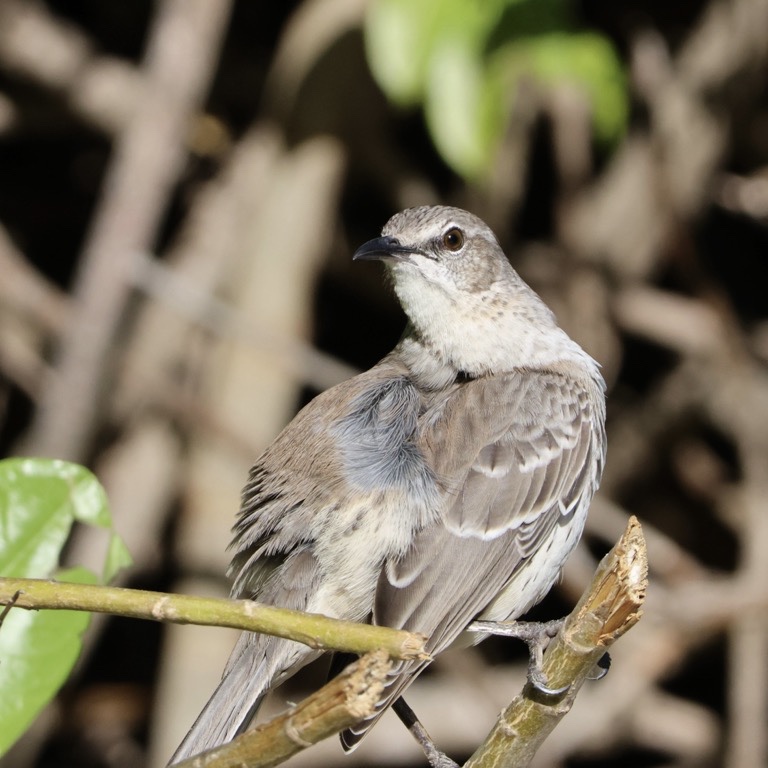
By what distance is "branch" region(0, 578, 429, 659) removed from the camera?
6.63 feet

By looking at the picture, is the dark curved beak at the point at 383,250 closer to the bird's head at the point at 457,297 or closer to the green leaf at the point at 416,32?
the bird's head at the point at 457,297

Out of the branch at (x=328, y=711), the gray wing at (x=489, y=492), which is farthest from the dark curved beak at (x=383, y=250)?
the branch at (x=328, y=711)

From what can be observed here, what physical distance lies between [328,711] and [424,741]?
1763 mm

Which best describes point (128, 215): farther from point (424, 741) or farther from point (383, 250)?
point (424, 741)

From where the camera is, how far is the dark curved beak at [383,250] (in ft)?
12.6

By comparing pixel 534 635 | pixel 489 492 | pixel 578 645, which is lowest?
pixel 534 635

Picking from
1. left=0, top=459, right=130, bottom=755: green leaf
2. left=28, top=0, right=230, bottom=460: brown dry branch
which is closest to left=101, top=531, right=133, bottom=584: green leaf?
left=0, top=459, right=130, bottom=755: green leaf

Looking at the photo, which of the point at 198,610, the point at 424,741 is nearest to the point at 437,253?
the point at 424,741

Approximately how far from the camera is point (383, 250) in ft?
12.8

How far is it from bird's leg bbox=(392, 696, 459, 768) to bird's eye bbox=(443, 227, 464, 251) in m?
1.51

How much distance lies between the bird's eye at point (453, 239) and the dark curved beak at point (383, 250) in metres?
0.17

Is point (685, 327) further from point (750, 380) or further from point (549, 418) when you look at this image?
point (549, 418)

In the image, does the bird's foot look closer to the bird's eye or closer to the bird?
the bird

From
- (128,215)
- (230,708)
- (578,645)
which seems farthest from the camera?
(128,215)
